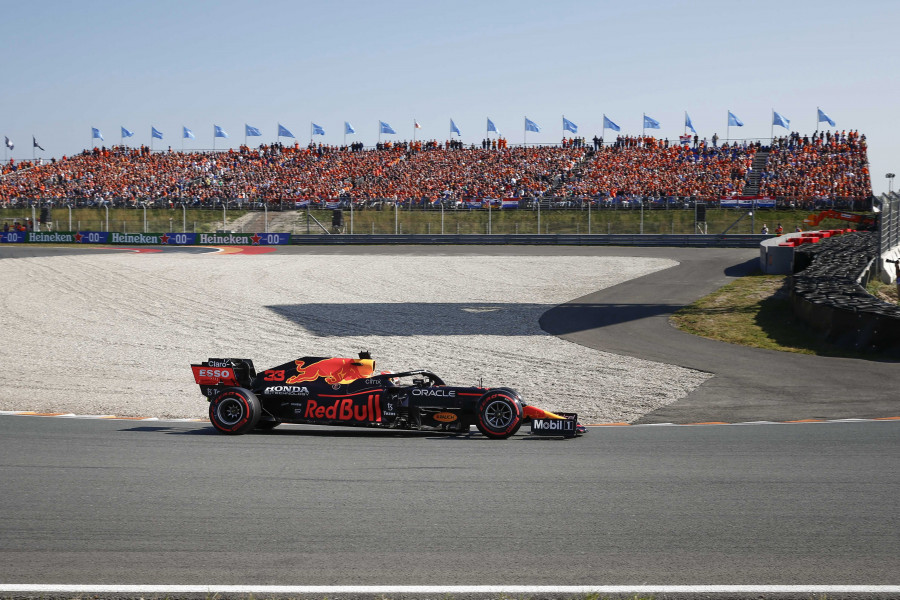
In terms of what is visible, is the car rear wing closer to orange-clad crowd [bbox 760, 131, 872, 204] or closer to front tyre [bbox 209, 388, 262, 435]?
front tyre [bbox 209, 388, 262, 435]

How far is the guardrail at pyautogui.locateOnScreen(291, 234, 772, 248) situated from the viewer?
4553 cm

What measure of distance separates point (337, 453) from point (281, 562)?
342 centimetres

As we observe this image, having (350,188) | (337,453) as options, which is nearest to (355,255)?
(350,188)

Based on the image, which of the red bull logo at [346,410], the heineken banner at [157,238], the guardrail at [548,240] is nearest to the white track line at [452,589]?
the red bull logo at [346,410]

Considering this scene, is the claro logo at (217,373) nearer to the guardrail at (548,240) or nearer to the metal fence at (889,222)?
the metal fence at (889,222)

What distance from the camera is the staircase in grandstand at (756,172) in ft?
180

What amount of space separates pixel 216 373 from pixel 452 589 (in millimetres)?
6247

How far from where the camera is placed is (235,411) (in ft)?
33.1

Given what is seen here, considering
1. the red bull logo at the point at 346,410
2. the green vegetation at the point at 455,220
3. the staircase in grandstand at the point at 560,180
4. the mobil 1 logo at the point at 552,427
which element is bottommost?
the mobil 1 logo at the point at 552,427

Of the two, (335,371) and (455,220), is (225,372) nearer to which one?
(335,371)

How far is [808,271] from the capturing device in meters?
22.8

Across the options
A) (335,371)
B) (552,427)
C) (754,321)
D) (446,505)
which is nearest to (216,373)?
(335,371)

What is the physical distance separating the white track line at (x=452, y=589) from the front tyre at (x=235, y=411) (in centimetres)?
501

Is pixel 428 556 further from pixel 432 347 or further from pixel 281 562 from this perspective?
pixel 432 347
